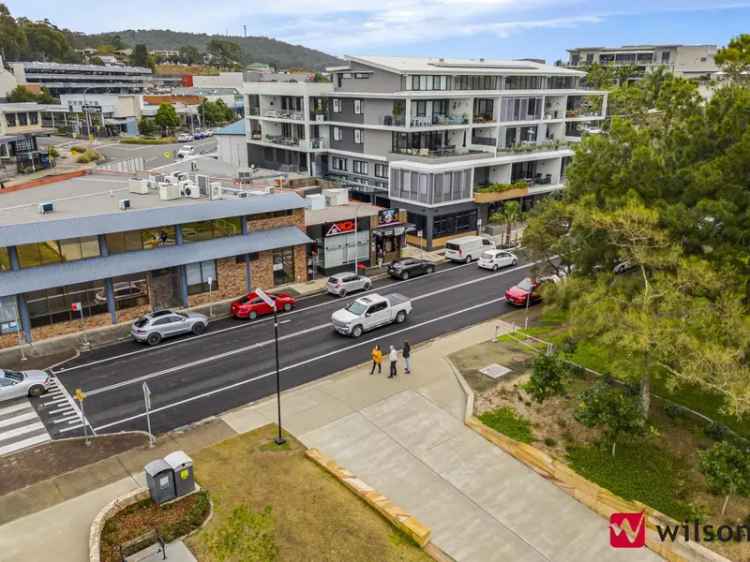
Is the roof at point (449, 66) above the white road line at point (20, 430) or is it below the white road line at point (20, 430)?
above

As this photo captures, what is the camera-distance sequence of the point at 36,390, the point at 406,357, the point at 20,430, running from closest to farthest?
the point at 20,430, the point at 36,390, the point at 406,357

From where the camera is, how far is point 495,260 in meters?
43.3

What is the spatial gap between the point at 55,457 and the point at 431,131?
42.9 meters

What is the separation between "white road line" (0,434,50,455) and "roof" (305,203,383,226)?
2173cm

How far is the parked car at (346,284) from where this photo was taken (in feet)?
123

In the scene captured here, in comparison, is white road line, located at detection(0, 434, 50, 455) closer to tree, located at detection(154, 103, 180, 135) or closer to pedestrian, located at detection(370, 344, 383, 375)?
pedestrian, located at detection(370, 344, 383, 375)

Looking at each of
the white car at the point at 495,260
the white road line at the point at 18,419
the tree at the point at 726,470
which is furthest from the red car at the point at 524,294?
the white road line at the point at 18,419

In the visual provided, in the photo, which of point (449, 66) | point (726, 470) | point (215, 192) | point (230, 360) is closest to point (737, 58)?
point (726, 470)

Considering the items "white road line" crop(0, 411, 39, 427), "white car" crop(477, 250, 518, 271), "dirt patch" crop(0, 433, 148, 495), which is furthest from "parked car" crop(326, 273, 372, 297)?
"white road line" crop(0, 411, 39, 427)

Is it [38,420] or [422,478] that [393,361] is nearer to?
[422,478]

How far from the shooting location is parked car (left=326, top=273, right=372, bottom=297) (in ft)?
123

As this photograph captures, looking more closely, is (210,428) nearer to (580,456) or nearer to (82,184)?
(580,456)

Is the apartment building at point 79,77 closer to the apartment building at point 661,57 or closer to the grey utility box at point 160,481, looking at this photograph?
the apartment building at point 661,57

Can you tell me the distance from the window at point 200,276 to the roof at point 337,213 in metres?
7.57
